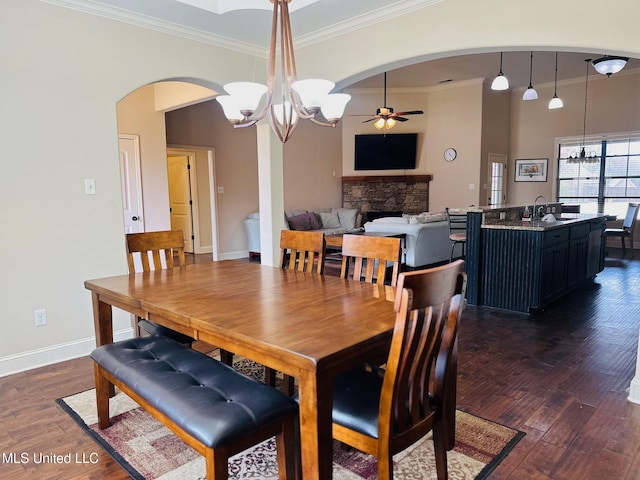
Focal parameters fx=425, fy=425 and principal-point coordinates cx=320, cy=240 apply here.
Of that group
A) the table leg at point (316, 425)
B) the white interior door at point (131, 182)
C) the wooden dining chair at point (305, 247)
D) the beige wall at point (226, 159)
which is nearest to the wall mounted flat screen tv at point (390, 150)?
the beige wall at point (226, 159)

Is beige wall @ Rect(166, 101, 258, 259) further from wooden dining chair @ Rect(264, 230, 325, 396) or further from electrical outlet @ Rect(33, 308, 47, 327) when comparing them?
wooden dining chair @ Rect(264, 230, 325, 396)

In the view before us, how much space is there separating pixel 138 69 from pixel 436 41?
2.37 metres

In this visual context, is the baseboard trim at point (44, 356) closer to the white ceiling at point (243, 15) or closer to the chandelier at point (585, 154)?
the white ceiling at point (243, 15)

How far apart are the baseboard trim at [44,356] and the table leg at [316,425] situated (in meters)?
2.62

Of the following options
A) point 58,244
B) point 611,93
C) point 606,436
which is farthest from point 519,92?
point 58,244

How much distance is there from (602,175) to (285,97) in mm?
8229

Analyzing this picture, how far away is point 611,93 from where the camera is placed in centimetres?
804

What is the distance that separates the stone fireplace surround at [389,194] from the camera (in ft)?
30.1

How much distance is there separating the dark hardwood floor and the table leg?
0.94m

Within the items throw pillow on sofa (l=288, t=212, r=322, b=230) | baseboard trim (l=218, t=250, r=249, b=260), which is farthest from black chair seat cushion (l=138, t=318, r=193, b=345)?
throw pillow on sofa (l=288, t=212, r=322, b=230)

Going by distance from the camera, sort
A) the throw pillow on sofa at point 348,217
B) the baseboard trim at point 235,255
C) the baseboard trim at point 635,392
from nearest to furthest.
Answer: the baseboard trim at point 635,392, the baseboard trim at point 235,255, the throw pillow on sofa at point 348,217

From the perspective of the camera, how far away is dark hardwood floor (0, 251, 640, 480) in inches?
76.4

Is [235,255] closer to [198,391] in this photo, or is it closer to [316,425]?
[198,391]

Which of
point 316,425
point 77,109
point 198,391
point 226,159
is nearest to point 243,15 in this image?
point 77,109
